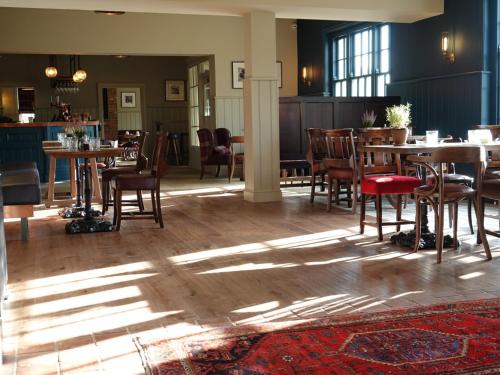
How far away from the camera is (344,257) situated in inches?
187

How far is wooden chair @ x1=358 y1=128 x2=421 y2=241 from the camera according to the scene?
17.1ft

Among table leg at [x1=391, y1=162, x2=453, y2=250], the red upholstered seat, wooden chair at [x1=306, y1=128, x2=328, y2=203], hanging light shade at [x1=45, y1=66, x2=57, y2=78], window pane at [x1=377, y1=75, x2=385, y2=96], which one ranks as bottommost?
table leg at [x1=391, y1=162, x2=453, y2=250]

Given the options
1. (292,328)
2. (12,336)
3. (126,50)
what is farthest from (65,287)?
(126,50)

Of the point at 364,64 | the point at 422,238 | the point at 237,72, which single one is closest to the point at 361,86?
the point at 364,64

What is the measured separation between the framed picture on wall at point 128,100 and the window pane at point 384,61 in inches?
347

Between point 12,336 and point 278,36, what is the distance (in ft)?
35.2

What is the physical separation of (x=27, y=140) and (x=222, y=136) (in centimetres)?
357

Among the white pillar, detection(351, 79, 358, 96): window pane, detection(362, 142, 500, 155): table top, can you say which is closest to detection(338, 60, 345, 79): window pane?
detection(351, 79, 358, 96): window pane

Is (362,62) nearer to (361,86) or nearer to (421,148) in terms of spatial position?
(361,86)

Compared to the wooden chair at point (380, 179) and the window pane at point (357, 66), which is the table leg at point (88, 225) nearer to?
the wooden chair at point (380, 179)

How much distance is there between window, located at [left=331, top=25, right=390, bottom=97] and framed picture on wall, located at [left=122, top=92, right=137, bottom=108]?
23.9 feet

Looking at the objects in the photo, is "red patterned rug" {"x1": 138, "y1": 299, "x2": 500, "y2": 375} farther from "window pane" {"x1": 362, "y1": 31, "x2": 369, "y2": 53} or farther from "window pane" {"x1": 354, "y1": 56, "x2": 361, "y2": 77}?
"window pane" {"x1": 354, "y1": 56, "x2": 361, "y2": 77}

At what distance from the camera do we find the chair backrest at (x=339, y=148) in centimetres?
687

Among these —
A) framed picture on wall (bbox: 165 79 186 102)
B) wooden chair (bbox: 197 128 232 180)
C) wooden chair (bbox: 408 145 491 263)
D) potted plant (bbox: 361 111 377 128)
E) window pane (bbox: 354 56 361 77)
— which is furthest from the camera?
framed picture on wall (bbox: 165 79 186 102)
